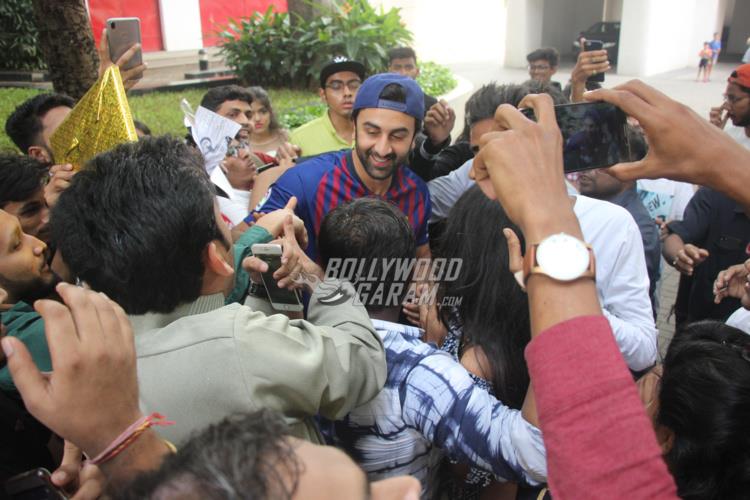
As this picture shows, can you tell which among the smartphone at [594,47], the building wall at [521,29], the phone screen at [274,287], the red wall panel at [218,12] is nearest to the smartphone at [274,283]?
the phone screen at [274,287]

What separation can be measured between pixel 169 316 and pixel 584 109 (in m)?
1.11

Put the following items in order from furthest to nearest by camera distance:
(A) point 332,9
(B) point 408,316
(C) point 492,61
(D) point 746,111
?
1. (C) point 492,61
2. (A) point 332,9
3. (D) point 746,111
4. (B) point 408,316

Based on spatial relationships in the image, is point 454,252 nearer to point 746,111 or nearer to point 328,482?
point 328,482

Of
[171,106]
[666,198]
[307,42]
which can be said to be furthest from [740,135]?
[307,42]

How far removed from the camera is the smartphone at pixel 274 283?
160cm

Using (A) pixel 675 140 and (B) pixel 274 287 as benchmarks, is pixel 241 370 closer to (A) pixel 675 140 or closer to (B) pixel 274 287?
(B) pixel 274 287

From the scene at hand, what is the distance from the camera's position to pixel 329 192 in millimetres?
2807

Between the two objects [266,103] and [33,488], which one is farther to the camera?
[266,103]

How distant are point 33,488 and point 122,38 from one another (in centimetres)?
220

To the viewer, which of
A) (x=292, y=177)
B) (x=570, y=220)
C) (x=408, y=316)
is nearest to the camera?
(x=570, y=220)

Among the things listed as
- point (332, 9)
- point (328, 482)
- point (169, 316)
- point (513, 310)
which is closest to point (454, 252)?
point (513, 310)

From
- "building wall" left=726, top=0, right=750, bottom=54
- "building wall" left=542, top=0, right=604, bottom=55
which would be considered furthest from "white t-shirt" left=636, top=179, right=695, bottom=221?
"building wall" left=726, top=0, right=750, bottom=54

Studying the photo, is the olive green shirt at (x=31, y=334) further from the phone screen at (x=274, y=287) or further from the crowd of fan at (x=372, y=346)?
the phone screen at (x=274, y=287)

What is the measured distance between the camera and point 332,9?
1148 centimetres
